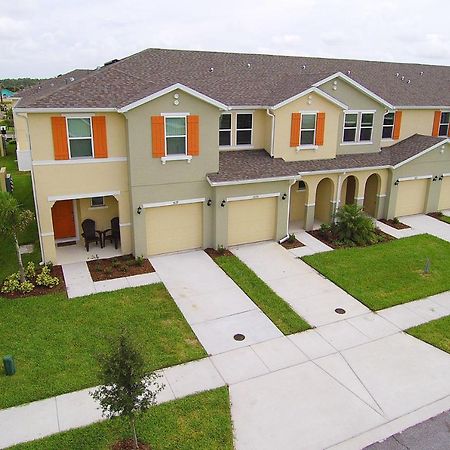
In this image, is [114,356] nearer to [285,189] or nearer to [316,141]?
[285,189]

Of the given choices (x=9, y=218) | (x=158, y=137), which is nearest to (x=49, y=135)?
(x=9, y=218)

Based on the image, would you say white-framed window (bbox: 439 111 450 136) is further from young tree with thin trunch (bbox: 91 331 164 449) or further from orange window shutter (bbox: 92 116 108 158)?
young tree with thin trunch (bbox: 91 331 164 449)

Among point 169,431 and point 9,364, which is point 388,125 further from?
point 9,364

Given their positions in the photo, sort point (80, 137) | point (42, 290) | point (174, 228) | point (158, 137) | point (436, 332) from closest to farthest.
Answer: point (436, 332) < point (42, 290) < point (80, 137) < point (158, 137) < point (174, 228)

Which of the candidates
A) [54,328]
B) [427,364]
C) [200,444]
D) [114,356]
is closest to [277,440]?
[200,444]

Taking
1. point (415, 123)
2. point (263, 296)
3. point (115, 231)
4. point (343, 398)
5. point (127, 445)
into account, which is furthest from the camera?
point (415, 123)

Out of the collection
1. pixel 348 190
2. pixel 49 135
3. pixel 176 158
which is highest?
pixel 49 135
